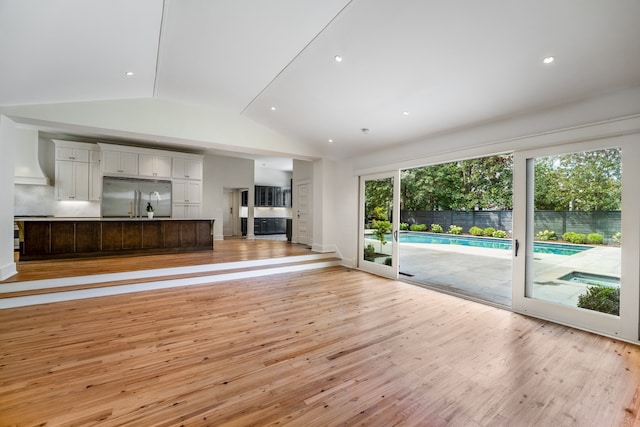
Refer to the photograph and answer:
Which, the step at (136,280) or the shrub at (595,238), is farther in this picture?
the step at (136,280)

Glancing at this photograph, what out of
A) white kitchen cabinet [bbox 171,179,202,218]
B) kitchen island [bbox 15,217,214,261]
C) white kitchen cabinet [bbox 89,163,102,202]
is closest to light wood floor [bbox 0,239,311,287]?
kitchen island [bbox 15,217,214,261]

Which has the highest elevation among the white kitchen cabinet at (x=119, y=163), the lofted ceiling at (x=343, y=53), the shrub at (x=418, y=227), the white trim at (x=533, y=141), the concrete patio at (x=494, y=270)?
the lofted ceiling at (x=343, y=53)

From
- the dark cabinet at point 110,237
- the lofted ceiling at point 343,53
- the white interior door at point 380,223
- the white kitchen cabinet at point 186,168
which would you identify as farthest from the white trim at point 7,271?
the white interior door at point 380,223

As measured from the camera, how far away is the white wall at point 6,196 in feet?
12.7

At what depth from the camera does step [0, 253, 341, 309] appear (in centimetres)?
371

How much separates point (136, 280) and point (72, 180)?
15.4ft

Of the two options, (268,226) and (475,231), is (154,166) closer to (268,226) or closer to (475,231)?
(268,226)

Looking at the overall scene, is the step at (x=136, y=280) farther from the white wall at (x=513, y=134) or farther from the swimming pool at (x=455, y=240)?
the white wall at (x=513, y=134)

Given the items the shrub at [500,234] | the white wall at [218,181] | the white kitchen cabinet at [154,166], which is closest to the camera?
the white kitchen cabinet at [154,166]

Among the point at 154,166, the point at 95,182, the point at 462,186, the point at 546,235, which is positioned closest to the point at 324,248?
the point at 546,235

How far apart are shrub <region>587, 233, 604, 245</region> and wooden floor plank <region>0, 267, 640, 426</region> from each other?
1072mm

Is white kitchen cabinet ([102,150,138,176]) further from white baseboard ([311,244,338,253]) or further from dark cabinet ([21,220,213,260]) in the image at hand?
white baseboard ([311,244,338,253])

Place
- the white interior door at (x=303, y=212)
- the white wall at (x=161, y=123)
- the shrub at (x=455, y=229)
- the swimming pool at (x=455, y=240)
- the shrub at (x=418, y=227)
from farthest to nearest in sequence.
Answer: the shrub at (x=418, y=227) → the shrub at (x=455, y=229) → the swimming pool at (x=455, y=240) → the white interior door at (x=303, y=212) → the white wall at (x=161, y=123)

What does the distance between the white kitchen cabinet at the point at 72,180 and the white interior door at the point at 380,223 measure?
7319 millimetres
